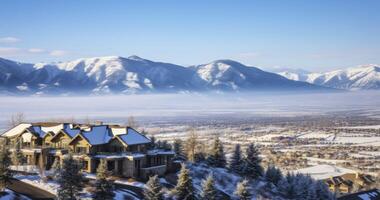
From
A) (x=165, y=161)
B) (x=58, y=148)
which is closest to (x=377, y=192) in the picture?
(x=165, y=161)

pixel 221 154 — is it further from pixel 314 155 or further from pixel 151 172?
pixel 314 155

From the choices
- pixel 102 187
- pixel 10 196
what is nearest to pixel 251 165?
pixel 102 187

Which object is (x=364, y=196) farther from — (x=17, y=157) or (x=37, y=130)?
(x=17, y=157)

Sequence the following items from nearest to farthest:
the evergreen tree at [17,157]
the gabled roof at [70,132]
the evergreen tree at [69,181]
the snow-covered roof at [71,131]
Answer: the evergreen tree at [69,181]
the evergreen tree at [17,157]
the gabled roof at [70,132]
the snow-covered roof at [71,131]

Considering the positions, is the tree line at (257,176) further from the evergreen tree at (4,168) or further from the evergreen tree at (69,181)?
the evergreen tree at (4,168)

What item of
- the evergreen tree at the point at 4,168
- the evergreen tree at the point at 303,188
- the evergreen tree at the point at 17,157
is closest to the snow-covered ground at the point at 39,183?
the evergreen tree at the point at 4,168

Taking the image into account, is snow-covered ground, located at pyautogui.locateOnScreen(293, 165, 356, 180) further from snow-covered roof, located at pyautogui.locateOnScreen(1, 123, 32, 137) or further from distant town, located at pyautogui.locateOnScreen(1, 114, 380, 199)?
snow-covered roof, located at pyautogui.locateOnScreen(1, 123, 32, 137)

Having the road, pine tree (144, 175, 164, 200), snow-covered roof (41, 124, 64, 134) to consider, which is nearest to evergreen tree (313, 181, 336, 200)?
pine tree (144, 175, 164, 200)
